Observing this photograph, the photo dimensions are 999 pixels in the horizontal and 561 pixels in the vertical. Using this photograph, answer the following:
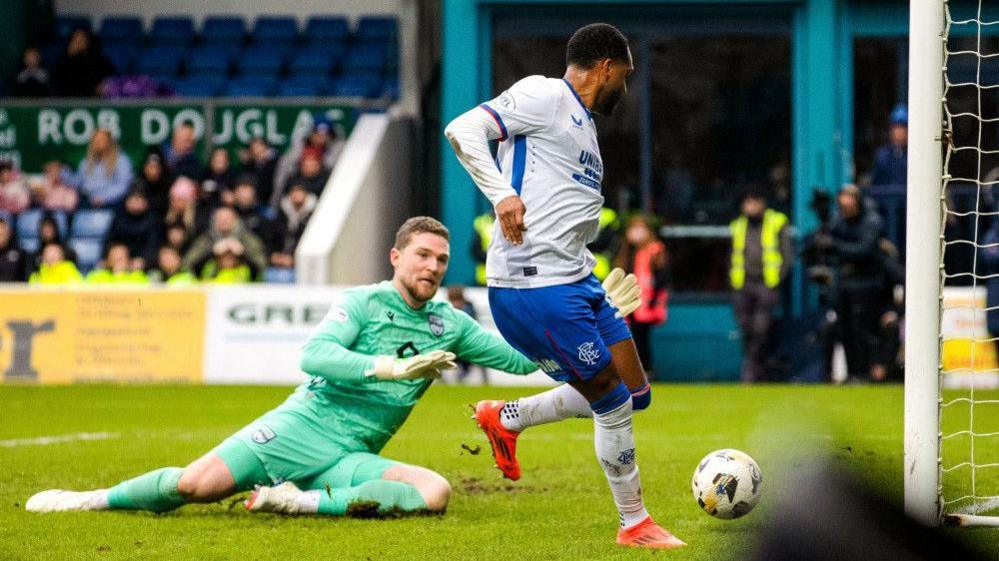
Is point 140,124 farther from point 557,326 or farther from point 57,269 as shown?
point 557,326

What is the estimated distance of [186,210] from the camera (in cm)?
1647

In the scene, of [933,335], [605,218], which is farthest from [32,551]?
[605,218]

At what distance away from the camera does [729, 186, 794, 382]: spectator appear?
1514 centimetres

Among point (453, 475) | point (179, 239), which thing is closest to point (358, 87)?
point (179, 239)

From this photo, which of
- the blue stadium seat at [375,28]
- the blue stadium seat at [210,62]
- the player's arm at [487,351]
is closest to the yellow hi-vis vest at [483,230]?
the blue stadium seat at [375,28]

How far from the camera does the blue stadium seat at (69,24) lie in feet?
69.2

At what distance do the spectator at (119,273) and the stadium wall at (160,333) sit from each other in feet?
2.64

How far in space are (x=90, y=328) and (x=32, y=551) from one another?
9949mm

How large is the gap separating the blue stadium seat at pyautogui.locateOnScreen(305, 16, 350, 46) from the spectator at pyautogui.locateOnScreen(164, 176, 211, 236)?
15.1 ft

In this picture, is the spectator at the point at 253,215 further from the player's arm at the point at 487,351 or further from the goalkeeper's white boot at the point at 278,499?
the goalkeeper's white boot at the point at 278,499

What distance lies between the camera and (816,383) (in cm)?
1514

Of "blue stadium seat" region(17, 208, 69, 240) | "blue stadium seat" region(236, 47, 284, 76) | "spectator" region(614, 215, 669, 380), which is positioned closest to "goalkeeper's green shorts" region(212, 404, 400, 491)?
"spectator" region(614, 215, 669, 380)

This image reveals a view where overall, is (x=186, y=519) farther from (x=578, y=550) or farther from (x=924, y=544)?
(x=924, y=544)

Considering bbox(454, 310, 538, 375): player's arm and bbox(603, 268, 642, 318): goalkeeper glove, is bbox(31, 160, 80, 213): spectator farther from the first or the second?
bbox(603, 268, 642, 318): goalkeeper glove
